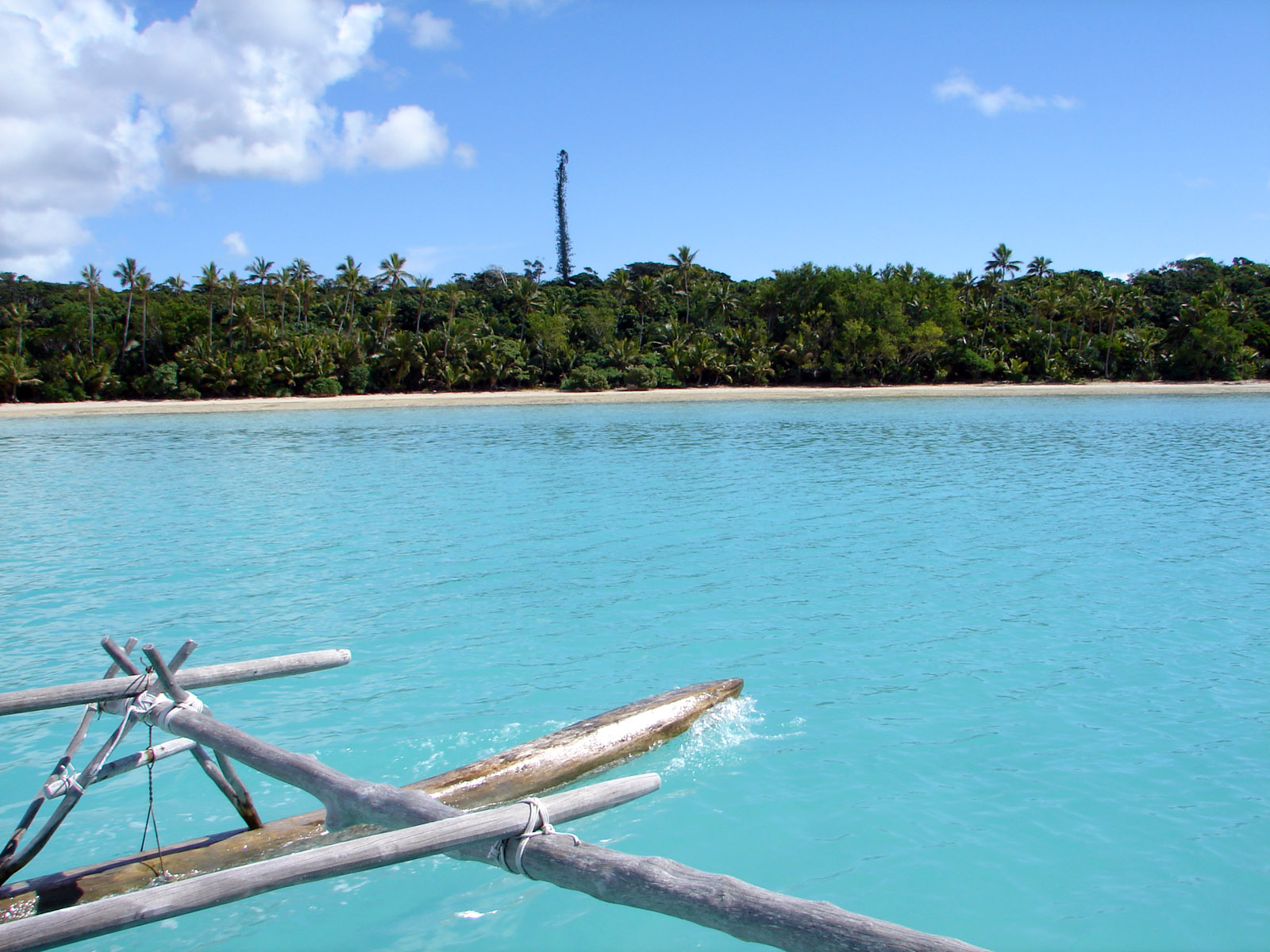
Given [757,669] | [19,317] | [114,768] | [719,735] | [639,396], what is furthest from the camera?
[639,396]

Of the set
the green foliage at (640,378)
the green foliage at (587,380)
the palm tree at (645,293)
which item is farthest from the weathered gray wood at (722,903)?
the palm tree at (645,293)

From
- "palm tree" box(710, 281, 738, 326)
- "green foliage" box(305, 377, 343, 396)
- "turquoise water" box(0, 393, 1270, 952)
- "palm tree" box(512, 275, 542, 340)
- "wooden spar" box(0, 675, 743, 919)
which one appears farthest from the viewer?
"palm tree" box(710, 281, 738, 326)

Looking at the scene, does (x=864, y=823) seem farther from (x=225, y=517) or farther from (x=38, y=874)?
(x=225, y=517)

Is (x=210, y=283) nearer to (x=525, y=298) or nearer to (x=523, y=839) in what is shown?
(x=525, y=298)

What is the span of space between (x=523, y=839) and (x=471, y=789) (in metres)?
1.84


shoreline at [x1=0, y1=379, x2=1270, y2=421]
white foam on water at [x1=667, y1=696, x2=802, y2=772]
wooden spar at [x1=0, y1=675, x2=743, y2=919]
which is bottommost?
white foam on water at [x1=667, y1=696, x2=802, y2=772]

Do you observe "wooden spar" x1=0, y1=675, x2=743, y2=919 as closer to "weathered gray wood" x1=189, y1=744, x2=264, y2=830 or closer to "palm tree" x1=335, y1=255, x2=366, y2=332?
"weathered gray wood" x1=189, y1=744, x2=264, y2=830

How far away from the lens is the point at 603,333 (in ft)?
206

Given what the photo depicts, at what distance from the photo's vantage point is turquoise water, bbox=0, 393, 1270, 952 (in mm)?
5152

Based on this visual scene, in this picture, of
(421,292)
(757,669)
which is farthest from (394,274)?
(757,669)

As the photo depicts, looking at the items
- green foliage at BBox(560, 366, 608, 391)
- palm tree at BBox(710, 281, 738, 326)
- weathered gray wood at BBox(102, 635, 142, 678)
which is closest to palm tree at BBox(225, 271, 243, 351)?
green foliage at BBox(560, 366, 608, 391)

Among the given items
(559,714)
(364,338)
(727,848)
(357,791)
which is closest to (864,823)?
(727,848)

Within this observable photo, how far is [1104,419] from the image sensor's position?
37375 mm

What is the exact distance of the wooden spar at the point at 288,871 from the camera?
9.70 ft
